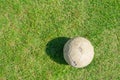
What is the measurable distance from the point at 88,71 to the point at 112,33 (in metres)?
1.10

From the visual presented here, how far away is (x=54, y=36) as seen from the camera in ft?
23.1

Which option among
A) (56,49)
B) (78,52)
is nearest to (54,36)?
(56,49)

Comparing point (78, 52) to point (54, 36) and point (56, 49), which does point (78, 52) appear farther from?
Answer: point (54, 36)

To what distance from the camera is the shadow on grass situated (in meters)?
6.97

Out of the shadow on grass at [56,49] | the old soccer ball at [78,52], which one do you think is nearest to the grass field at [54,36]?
the shadow on grass at [56,49]

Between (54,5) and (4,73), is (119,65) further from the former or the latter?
(4,73)

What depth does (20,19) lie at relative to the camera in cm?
711

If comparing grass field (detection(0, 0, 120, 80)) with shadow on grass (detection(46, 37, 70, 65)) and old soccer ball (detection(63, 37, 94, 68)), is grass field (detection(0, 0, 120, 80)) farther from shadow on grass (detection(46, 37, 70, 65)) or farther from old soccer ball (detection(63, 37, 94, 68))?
old soccer ball (detection(63, 37, 94, 68))

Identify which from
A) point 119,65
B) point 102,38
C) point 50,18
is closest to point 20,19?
point 50,18

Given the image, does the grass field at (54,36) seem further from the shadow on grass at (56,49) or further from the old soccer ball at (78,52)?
the old soccer ball at (78,52)

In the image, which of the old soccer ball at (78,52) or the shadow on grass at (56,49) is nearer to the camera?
the old soccer ball at (78,52)

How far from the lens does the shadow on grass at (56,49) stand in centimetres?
697

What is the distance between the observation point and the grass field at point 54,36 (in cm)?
691

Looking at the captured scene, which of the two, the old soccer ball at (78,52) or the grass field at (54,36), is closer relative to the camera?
the old soccer ball at (78,52)
